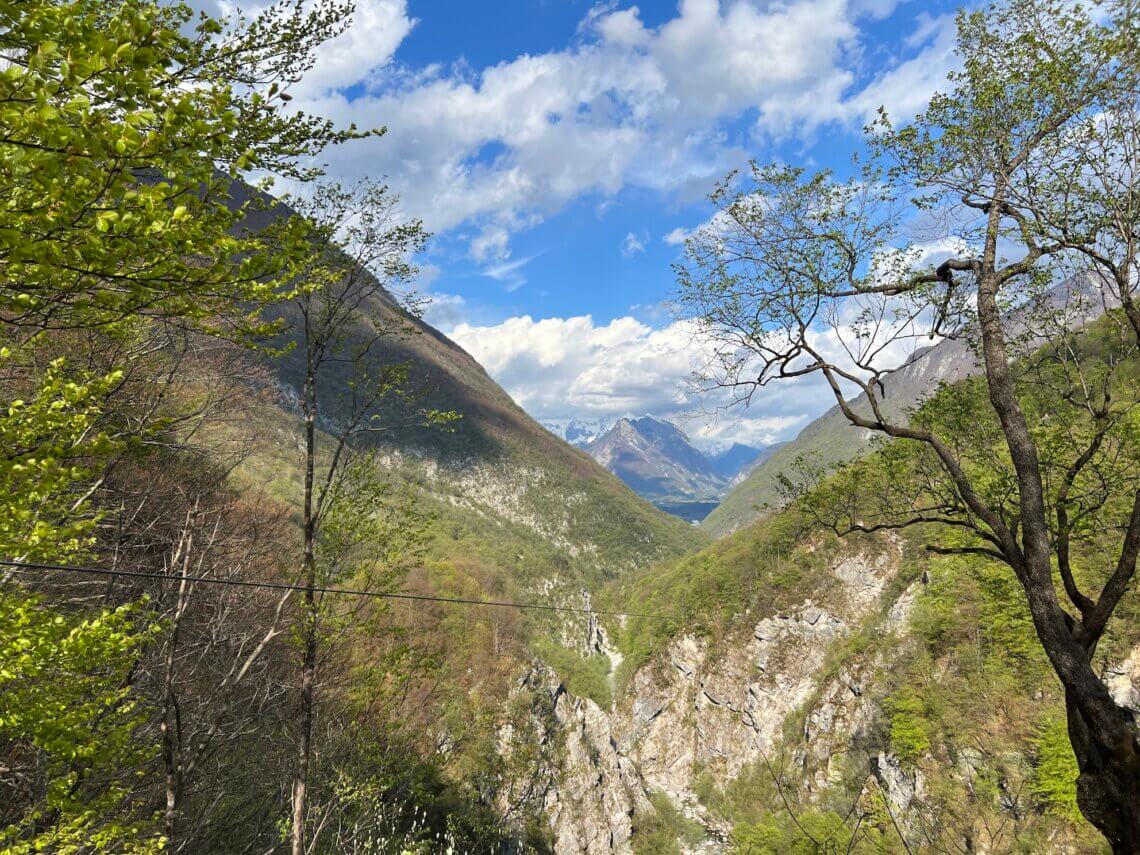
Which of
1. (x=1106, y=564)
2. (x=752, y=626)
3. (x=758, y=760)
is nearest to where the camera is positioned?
(x=1106, y=564)

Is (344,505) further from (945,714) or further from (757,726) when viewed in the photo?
(757,726)

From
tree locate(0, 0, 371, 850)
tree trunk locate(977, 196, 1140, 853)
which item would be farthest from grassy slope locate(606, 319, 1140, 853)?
tree locate(0, 0, 371, 850)

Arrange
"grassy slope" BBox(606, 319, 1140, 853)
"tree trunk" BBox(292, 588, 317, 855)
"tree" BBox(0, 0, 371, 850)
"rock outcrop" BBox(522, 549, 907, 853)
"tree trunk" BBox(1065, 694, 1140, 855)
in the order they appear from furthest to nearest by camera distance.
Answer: "rock outcrop" BBox(522, 549, 907, 853) → "grassy slope" BBox(606, 319, 1140, 853) → "tree trunk" BBox(292, 588, 317, 855) → "tree trunk" BBox(1065, 694, 1140, 855) → "tree" BBox(0, 0, 371, 850)

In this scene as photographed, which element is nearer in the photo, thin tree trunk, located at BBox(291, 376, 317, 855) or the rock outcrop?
thin tree trunk, located at BBox(291, 376, 317, 855)

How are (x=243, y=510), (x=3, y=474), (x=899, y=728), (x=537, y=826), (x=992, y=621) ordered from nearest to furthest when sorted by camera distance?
(x=3, y=474) → (x=243, y=510) → (x=992, y=621) → (x=899, y=728) → (x=537, y=826)

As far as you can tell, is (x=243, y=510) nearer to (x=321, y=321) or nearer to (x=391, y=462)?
(x=321, y=321)

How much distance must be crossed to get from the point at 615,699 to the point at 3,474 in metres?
75.3

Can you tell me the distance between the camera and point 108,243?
280 centimetres

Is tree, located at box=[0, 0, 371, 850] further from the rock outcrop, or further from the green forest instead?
the rock outcrop

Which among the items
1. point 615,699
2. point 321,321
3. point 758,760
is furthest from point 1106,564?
point 615,699

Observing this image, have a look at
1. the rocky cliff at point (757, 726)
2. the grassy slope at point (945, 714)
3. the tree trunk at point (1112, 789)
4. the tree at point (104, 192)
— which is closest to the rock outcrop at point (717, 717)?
the rocky cliff at point (757, 726)

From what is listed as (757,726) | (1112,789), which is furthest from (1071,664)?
(757,726)

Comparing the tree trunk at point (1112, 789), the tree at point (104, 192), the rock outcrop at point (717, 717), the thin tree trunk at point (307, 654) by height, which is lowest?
the rock outcrop at point (717, 717)

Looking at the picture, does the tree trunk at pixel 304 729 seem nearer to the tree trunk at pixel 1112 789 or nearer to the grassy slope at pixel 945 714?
the grassy slope at pixel 945 714
